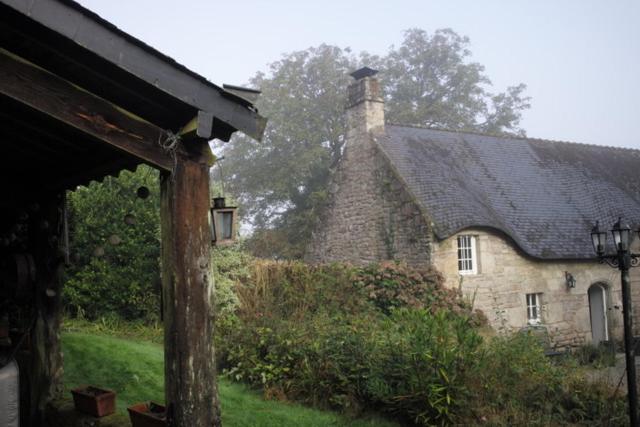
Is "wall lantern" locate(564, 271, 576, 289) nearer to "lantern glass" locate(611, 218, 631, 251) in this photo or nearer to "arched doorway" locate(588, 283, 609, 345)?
"arched doorway" locate(588, 283, 609, 345)

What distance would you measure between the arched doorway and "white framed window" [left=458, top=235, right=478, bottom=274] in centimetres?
547

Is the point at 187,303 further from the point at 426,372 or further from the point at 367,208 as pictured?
the point at 367,208

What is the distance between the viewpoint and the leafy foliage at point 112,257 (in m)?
11.9

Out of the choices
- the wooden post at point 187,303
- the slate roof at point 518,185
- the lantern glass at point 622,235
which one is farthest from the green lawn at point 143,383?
the slate roof at point 518,185

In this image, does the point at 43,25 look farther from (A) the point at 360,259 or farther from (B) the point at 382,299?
(A) the point at 360,259

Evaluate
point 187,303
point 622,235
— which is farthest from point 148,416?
point 622,235

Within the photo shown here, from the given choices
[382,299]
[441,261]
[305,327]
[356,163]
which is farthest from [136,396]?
[356,163]

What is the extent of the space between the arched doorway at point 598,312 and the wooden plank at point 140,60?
17290mm

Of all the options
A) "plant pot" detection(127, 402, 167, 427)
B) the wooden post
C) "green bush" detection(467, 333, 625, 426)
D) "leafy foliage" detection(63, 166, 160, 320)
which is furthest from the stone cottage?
the wooden post

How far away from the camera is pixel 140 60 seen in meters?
3.67

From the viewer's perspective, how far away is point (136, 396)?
24.7 ft

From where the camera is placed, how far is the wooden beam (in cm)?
338

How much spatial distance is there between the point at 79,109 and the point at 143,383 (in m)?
5.54

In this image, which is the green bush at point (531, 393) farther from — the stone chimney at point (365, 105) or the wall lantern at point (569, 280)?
the stone chimney at point (365, 105)
